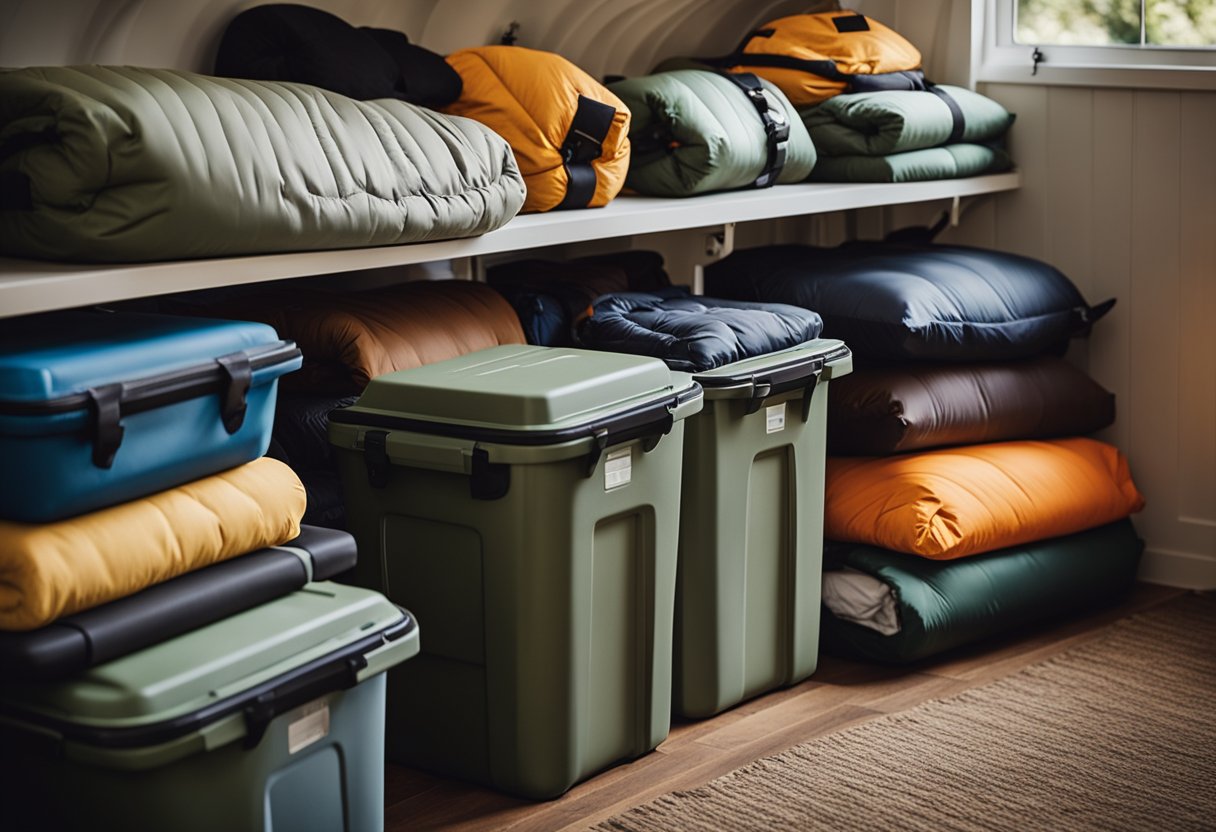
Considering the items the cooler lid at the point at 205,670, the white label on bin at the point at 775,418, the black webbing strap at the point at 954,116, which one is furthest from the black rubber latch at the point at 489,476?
the black webbing strap at the point at 954,116

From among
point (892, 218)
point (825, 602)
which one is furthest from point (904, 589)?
point (892, 218)

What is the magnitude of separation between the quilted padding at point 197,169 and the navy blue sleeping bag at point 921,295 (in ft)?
3.71

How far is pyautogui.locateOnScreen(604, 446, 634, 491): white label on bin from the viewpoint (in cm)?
248

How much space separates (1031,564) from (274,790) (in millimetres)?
1978

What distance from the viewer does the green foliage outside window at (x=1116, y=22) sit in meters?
3.63

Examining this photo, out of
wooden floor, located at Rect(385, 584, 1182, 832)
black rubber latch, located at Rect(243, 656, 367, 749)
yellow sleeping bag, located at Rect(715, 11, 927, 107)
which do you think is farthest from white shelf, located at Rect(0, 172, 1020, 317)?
wooden floor, located at Rect(385, 584, 1182, 832)

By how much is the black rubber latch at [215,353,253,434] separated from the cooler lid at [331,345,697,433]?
15.5 inches

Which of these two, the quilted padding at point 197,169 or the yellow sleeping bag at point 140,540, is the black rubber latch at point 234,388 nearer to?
the yellow sleeping bag at point 140,540

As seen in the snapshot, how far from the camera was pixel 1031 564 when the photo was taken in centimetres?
337

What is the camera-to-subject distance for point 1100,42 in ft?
12.4

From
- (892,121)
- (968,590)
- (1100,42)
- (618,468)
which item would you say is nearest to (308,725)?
(618,468)

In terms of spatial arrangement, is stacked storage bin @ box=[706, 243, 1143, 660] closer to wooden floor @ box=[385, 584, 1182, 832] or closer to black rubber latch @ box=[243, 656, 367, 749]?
wooden floor @ box=[385, 584, 1182, 832]

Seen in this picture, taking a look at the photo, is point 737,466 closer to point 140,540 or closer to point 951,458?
point 951,458

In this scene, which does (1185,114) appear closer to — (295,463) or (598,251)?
(598,251)
